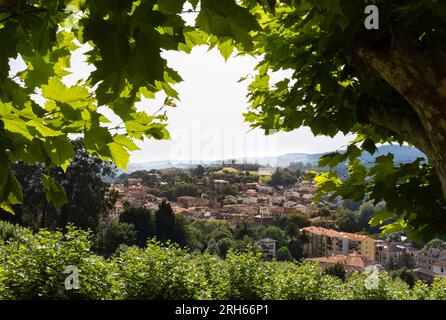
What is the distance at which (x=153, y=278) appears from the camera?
27.1ft

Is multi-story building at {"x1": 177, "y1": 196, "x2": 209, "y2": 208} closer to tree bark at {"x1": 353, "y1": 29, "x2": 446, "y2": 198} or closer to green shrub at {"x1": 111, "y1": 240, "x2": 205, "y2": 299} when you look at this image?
green shrub at {"x1": 111, "y1": 240, "x2": 205, "y2": 299}

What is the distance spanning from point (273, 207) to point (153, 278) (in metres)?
31.6

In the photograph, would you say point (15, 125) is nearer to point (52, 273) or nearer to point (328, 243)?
point (52, 273)

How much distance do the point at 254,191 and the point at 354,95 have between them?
A: 42511mm

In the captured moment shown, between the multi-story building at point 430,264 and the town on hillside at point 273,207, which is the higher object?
the town on hillside at point 273,207

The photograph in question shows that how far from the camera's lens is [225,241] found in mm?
31047

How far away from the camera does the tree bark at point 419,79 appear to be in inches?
75.0

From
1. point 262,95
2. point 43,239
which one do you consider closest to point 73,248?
point 43,239

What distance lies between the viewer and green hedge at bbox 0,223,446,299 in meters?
7.05

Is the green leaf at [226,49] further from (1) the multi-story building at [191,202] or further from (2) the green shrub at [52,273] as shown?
(1) the multi-story building at [191,202]

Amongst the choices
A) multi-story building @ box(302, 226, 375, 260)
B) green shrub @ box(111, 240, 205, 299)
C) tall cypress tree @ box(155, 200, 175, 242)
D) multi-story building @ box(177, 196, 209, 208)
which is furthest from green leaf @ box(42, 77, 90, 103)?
multi-story building @ box(177, 196, 209, 208)

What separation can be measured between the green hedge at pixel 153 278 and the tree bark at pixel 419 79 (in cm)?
632

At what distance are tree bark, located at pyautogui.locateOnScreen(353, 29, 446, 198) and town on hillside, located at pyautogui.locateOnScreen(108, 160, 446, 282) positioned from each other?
25439 mm

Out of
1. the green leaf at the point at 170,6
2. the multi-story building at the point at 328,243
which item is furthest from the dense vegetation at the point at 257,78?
the multi-story building at the point at 328,243
